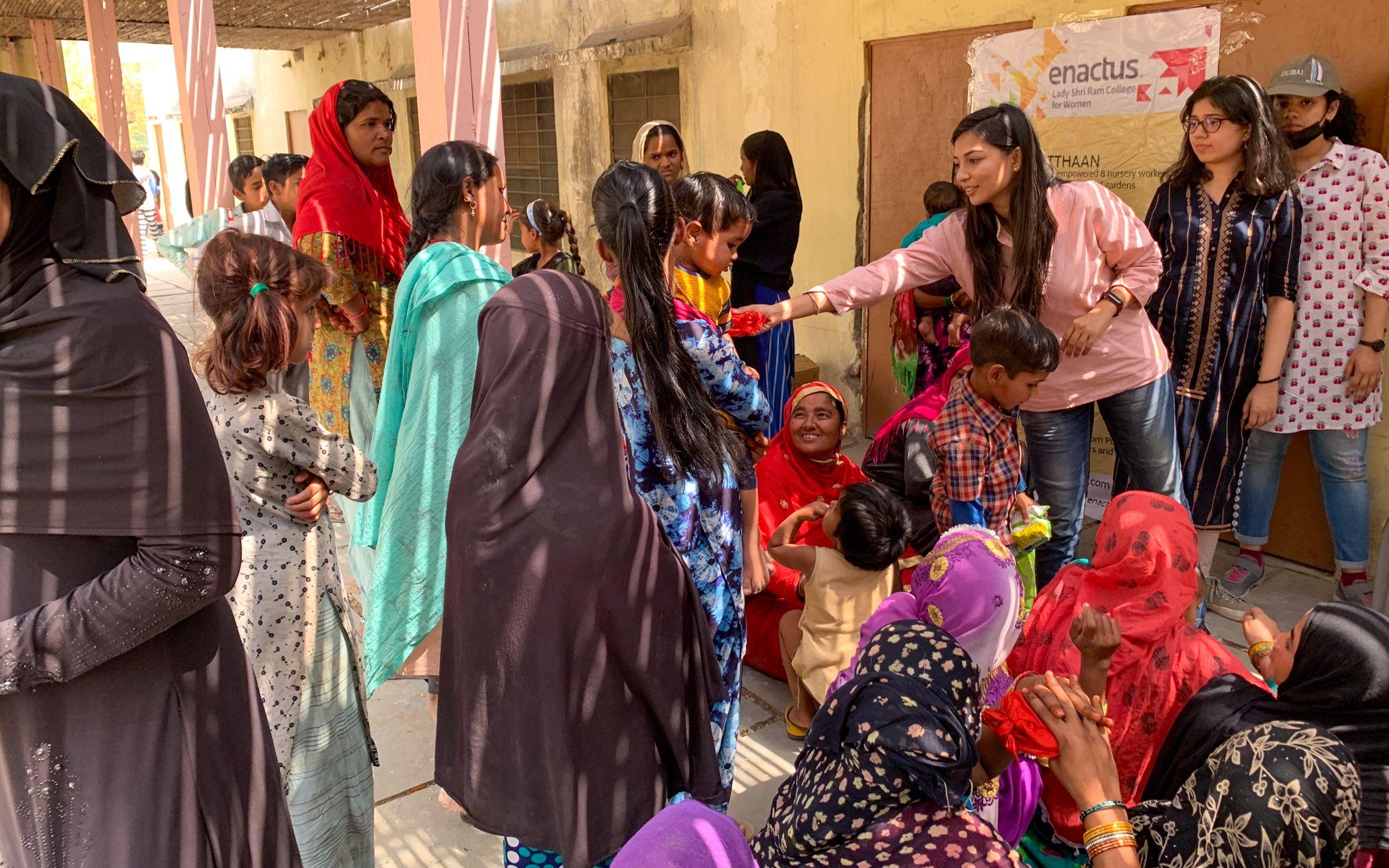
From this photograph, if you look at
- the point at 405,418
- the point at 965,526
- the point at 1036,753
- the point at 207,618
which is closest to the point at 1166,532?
the point at 965,526

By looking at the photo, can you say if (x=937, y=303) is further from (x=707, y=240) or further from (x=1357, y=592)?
(x=1357, y=592)

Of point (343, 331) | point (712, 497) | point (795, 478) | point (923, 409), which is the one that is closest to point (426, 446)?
point (712, 497)

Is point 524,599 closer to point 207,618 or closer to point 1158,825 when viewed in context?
point 207,618

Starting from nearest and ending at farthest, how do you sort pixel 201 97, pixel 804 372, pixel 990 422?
pixel 990 422, pixel 201 97, pixel 804 372

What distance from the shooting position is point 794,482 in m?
3.69

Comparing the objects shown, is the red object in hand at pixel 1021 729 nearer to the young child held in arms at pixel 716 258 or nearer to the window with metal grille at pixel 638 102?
the young child held in arms at pixel 716 258

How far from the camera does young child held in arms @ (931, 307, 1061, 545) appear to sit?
9.30ft

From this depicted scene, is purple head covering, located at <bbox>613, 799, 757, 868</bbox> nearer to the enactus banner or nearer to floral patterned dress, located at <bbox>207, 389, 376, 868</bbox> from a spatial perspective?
floral patterned dress, located at <bbox>207, 389, 376, 868</bbox>

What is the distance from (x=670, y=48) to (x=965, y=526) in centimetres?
528

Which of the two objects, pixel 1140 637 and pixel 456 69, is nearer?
pixel 1140 637

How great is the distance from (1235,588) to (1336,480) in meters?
0.53

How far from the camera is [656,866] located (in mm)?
1221

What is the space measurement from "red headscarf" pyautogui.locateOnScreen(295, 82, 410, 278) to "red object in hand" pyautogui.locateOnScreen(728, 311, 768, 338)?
1.12 metres

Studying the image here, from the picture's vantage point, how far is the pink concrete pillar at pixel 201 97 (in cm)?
536
